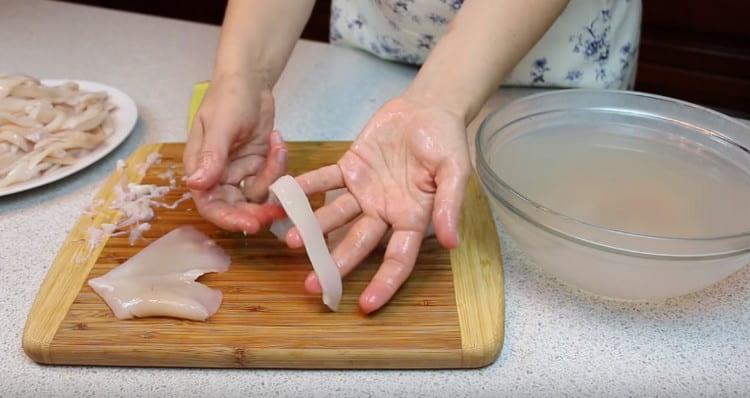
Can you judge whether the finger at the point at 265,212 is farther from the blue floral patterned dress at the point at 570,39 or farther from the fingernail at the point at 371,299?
the blue floral patterned dress at the point at 570,39

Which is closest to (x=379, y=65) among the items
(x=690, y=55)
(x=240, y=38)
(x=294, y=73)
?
(x=294, y=73)

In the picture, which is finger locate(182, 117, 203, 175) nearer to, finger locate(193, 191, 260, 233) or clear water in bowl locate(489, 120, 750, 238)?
finger locate(193, 191, 260, 233)

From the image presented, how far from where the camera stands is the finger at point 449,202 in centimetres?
74

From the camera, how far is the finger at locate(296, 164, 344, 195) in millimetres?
880

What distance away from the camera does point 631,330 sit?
0.79m

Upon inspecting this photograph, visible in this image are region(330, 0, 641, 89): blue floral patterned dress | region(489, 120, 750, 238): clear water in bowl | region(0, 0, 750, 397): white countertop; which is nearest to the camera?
region(0, 0, 750, 397): white countertop

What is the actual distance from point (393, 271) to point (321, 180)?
18cm

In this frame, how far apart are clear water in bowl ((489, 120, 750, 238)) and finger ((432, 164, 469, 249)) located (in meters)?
0.14

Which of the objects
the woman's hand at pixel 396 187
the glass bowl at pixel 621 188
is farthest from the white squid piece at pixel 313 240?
the glass bowl at pixel 621 188

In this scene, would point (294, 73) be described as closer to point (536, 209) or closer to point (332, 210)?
point (332, 210)

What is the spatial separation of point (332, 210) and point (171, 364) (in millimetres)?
269

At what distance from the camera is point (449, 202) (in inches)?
29.7

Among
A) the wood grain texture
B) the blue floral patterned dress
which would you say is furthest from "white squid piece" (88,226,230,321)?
the blue floral patterned dress

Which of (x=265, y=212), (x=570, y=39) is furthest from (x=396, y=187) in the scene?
(x=570, y=39)
